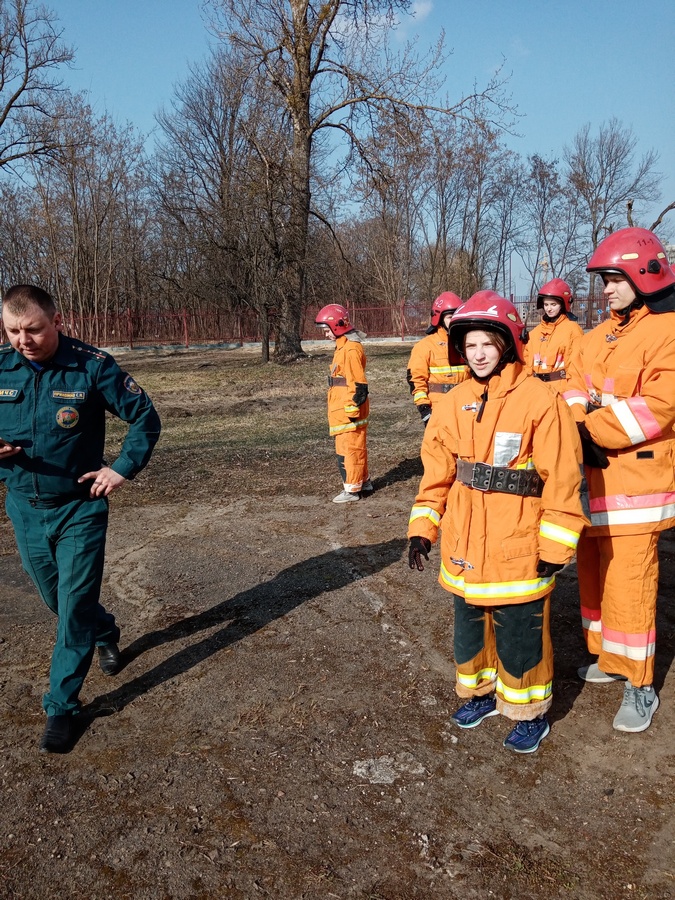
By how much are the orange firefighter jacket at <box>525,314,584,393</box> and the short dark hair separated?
5211 mm

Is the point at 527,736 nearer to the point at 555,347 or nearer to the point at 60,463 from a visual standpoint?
the point at 60,463

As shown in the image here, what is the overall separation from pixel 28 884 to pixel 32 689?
1.59 metres

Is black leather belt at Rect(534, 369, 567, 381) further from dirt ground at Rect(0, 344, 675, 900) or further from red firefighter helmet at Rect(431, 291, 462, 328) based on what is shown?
dirt ground at Rect(0, 344, 675, 900)

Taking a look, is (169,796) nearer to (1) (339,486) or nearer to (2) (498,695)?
(2) (498,695)

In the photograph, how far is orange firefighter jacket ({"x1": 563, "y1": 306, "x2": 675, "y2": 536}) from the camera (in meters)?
3.34

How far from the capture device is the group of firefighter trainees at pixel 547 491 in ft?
10.3

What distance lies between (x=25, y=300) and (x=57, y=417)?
0.58 meters

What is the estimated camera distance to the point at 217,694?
404 cm

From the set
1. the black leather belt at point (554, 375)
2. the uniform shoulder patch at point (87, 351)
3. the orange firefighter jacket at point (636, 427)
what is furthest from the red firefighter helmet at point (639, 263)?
the black leather belt at point (554, 375)

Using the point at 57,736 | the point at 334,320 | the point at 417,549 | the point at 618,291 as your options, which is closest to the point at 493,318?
the point at 618,291

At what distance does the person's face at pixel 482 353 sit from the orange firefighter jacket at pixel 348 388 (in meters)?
4.76

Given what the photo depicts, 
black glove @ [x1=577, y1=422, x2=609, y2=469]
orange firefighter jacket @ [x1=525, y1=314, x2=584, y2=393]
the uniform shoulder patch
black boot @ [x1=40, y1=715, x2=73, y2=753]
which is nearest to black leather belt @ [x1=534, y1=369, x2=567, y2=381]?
orange firefighter jacket @ [x1=525, y1=314, x2=584, y2=393]

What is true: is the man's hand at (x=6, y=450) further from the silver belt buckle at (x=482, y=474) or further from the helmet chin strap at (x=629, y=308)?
the helmet chin strap at (x=629, y=308)

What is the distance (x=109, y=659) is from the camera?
433cm
